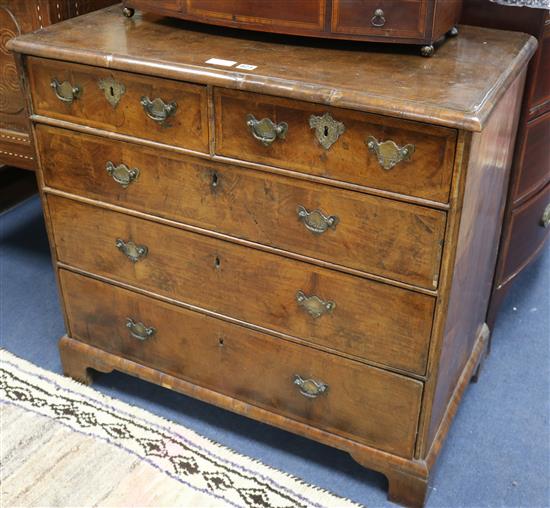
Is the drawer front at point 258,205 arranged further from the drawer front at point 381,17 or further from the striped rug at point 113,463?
the striped rug at point 113,463

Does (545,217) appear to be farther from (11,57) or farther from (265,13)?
(11,57)

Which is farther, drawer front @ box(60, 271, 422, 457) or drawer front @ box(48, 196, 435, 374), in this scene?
drawer front @ box(60, 271, 422, 457)

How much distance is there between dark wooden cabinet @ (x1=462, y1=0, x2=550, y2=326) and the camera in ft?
5.98

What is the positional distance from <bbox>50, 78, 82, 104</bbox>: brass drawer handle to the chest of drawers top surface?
0.07m

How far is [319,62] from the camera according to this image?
1640 mm

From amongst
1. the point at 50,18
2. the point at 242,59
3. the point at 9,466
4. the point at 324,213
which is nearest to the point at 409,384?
the point at 324,213

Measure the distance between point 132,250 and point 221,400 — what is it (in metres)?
0.47

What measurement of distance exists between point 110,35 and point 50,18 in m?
0.40

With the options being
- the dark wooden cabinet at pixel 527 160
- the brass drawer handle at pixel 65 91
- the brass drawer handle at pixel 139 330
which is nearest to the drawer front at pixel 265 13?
the brass drawer handle at pixel 65 91

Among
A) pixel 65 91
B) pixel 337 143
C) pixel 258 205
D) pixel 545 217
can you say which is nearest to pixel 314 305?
pixel 258 205

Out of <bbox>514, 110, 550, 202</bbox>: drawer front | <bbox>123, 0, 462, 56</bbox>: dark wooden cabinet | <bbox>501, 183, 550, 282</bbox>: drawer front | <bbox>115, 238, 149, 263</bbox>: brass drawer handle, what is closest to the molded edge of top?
<bbox>123, 0, 462, 56</bbox>: dark wooden cabinet

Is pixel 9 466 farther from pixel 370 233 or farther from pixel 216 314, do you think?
pixel 370 233

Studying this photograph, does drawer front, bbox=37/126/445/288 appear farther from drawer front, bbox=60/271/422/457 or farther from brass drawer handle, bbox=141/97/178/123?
drawer front, bbox=60/271/422/457

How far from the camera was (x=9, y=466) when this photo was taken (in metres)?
1.99
